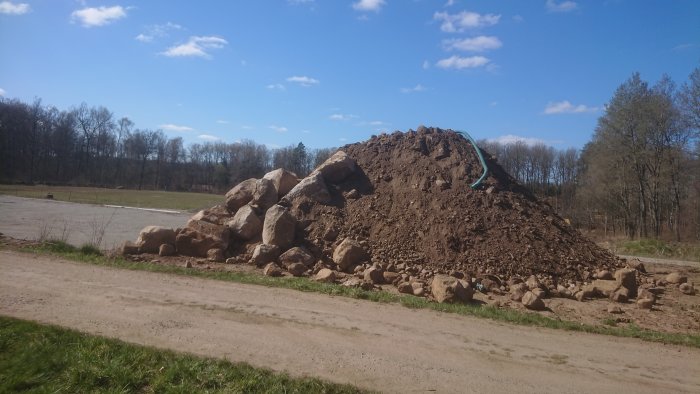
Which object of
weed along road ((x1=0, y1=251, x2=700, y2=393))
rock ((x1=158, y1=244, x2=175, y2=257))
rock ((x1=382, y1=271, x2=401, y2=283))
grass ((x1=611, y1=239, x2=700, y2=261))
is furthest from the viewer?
grass ((x1=611, y1=239, x2=700, y2=261))

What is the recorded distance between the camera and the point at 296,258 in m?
11.2

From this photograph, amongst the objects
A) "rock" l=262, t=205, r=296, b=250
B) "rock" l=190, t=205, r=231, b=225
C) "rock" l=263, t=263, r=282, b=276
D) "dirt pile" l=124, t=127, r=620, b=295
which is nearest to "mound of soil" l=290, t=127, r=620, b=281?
"dirt pile" l=124, t=127, r=620, b=295

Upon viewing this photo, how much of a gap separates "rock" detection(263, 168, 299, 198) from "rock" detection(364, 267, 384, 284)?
19.0 ft

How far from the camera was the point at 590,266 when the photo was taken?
11.8 meters

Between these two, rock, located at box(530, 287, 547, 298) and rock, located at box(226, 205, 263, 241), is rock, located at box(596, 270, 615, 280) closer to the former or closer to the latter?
rock, located at box(530, 287, 547, 298)

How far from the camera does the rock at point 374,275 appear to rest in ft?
32.7

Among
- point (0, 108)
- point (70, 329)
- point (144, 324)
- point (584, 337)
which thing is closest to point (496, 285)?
point (584, 337)

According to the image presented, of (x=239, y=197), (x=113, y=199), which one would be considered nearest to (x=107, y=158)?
(x=113, y=199)

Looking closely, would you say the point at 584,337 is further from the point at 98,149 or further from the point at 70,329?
the point at 98,149

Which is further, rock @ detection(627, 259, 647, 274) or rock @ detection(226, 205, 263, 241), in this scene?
rock @ detection(627, 259, 647, 274)

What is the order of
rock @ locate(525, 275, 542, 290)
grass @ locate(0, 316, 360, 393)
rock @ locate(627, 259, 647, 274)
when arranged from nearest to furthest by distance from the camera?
grass @ locate(0, 316, 360, 393)
rock @ locate(525, 275, 542, 290)
rock @ locate(627, 259, 647, 274)

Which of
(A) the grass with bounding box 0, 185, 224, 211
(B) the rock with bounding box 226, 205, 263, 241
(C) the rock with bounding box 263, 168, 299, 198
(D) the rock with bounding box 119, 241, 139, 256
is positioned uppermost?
(C) the rock with bounding box 263, 168, 299, 198

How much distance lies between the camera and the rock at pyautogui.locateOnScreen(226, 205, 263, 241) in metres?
12.9

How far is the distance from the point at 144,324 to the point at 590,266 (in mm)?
10885
